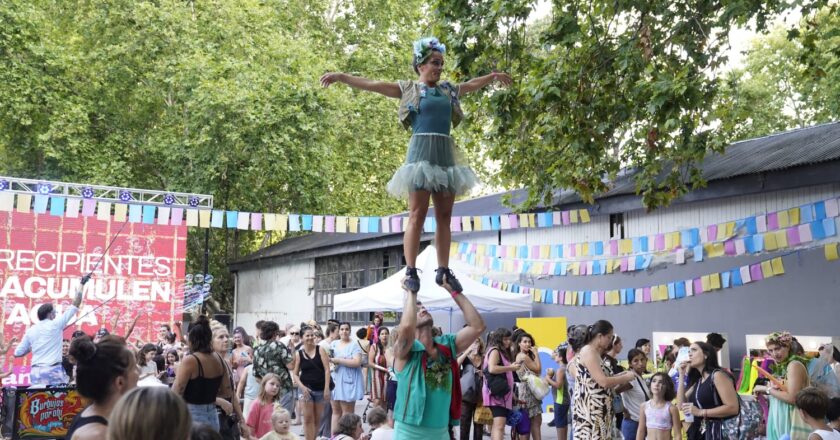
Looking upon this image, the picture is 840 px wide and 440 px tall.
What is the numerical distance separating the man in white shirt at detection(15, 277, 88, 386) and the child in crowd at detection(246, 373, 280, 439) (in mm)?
2830

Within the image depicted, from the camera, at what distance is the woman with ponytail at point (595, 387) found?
655 cm

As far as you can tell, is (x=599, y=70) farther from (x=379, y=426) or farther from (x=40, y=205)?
(x=40, y=205)

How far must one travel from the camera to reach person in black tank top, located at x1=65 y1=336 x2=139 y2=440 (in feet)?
11.9

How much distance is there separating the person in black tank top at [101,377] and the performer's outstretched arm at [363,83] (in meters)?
1.90

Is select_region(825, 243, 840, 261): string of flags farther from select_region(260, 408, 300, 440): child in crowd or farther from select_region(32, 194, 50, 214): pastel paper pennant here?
select_region(32, 194, 50, 214): pastel paper pennant

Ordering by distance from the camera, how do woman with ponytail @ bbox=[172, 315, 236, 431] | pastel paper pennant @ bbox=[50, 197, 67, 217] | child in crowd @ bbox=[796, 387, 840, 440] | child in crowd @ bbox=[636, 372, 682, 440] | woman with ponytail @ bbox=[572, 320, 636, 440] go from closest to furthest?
1. child in crowd @ bbox=[796, 387, 840, 440]
2. woman with ponytail @ bbox=[172, 315, 236, 431]
3. woman with ponytail @ bbox=[572, 320, 636, 440]
4. child in crowd @ bbox=[636, 372, 682, 440]
5. pastel paper pennant @ bbox=[50, 197, 67, 217]

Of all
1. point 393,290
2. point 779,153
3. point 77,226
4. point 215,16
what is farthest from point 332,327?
point 215,16

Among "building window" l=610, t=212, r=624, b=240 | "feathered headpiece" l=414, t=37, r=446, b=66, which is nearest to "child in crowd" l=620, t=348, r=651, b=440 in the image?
"feathered headpiece" l=414, t=37, r=446, b=66

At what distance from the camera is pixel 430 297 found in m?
14.8

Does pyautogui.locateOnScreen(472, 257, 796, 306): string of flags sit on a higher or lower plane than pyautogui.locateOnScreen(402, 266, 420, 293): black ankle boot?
higher

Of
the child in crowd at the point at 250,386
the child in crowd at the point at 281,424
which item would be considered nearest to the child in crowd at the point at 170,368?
the child in crowd at the point at 250,386

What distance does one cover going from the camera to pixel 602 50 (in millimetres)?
10406

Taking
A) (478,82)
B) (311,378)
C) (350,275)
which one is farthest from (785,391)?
(350,275)

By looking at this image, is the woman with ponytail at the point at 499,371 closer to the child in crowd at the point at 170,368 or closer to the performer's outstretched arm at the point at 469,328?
the child in crowd at the point at 170,368
